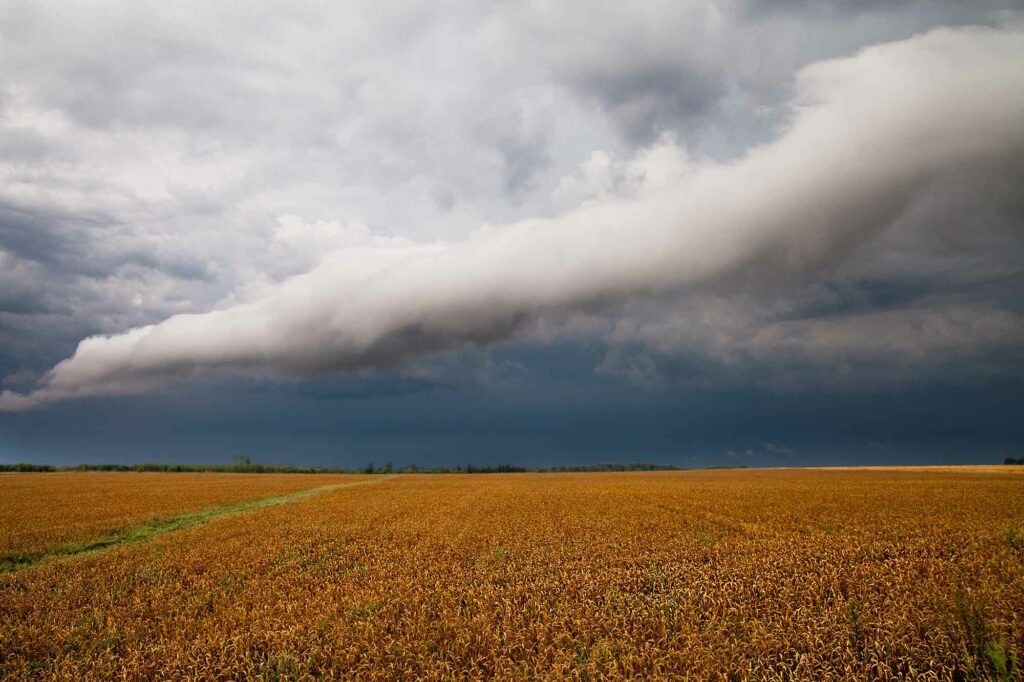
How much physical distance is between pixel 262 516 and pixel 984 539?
3177 centimetres

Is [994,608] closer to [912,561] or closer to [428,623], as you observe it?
[912,561]

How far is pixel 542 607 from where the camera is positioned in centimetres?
884

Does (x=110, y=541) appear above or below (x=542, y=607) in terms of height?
below

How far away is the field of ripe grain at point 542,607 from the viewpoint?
6.96 meters

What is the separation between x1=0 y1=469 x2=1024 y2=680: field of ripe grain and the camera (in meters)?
6.96

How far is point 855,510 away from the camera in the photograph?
25.0 metres

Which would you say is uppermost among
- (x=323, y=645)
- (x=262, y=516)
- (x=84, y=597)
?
(x=323, y=645)

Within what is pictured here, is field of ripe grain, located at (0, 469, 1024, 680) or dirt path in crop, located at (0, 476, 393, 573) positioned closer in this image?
field of ripe grain, located at (0, 469, 1024, 680)

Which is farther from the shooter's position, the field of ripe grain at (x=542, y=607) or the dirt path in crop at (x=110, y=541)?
the dirt path in crop at (x=110, y=541)

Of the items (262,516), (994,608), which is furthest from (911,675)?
(262,516)

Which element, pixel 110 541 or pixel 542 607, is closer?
pixel 542 607

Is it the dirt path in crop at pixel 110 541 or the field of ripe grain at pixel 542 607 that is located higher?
the field of ripe grain at pixel 542 607

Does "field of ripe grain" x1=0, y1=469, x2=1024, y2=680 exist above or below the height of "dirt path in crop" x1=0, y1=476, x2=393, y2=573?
above

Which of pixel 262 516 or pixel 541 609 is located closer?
pixel 541 609
